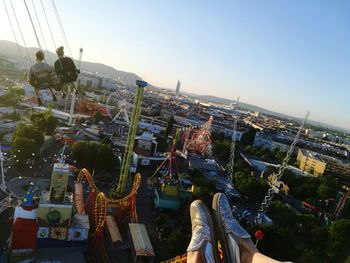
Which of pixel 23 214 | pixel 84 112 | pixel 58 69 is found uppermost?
pixel 58 69

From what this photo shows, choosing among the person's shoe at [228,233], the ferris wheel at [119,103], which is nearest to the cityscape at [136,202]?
the person's shoe at [228,233]

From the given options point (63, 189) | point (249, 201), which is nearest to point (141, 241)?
point (63, 189)

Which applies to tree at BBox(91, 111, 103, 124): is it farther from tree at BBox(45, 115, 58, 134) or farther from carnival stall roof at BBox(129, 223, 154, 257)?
carnival stall roof at BBox(129, 223, 154, 257)

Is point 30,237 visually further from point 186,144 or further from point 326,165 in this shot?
point 326,165

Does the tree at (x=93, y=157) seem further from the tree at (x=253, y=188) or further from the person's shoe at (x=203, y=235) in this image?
the person's shoe at (x=203, y=235)

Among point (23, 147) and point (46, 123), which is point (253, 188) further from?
point (46, 123)

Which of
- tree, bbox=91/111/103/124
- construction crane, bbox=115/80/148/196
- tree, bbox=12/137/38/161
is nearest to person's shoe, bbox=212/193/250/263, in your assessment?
construction crane, bbox=115/80/148/196

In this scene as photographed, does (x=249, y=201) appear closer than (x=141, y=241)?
No
